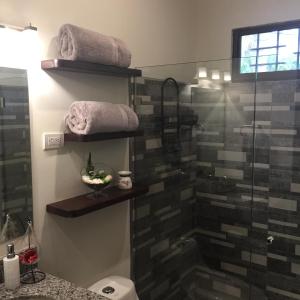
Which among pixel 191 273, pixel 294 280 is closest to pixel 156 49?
pixel 191 273

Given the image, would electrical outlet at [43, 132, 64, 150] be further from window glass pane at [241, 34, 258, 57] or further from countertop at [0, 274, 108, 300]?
window glass pane at [241, 34, 258, 57]

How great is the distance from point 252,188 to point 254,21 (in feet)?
4.47

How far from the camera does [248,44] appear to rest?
293 cm

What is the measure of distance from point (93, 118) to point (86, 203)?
0.47m

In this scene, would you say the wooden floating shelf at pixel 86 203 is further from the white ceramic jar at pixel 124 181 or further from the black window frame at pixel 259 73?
the black window frame at pixel 259 73

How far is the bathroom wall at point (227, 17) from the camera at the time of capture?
106 inches

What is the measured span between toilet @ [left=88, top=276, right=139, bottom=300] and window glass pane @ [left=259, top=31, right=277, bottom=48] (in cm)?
215

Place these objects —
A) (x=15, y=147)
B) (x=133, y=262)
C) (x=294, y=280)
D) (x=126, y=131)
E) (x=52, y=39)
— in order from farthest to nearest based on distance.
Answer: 1. (x=294, y=280)
2. (x=133, y=262)
3. (x=126, y=131)
4. (x=52, y=39)
5. (x=15, y=147)

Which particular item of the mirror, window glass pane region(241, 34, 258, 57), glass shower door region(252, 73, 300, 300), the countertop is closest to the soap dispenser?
the countertop

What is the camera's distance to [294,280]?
8.98 feet

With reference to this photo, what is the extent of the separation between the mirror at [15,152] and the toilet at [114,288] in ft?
1.99

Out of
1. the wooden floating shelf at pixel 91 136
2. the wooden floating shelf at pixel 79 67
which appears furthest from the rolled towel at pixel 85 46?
the wooden floating shelf at pixel 91 136

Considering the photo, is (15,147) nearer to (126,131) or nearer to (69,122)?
(69,122)

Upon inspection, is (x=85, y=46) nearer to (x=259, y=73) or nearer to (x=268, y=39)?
(x=259, y=73)
